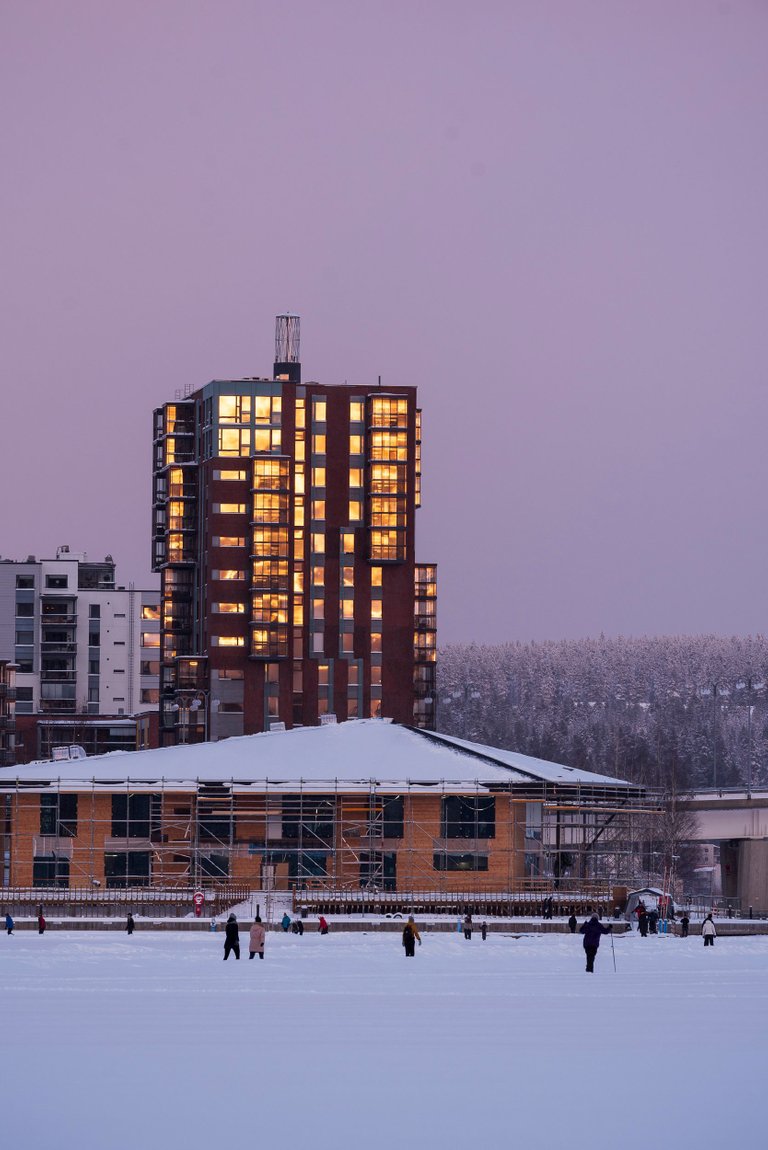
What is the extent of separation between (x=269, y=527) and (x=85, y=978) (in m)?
102

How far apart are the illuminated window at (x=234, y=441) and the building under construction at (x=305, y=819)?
61683 mm

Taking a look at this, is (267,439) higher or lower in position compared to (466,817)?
higher

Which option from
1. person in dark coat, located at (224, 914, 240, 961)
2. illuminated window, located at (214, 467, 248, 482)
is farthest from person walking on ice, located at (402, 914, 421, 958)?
illuminated window, located at (214, 467, 248, 482)

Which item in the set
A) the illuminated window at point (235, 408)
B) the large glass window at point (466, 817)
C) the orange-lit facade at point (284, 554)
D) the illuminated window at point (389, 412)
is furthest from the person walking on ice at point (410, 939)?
the illuminated window at point (389, 412)

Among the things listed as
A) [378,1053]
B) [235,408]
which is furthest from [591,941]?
[235,408]

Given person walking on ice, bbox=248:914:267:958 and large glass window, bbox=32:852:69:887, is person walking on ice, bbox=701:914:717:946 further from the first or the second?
large glass window, bbox=32:852:69:887

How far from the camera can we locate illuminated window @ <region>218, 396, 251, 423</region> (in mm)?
147000

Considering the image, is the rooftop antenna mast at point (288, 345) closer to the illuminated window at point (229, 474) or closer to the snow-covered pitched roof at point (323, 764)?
the illuminated window at point (229, 474)

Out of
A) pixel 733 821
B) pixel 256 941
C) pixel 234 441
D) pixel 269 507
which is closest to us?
pixel 256 941

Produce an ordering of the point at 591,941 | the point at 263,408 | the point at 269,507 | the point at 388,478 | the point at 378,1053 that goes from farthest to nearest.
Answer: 1. the point at 388,478
2. the point at 263,408
3. the point at 269,507
4. the point at 591,941
5. the point at 378,1053

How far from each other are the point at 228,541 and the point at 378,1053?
116467 millimetres

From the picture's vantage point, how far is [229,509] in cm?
14362

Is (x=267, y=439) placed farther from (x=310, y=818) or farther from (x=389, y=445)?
(x=310, y=818)

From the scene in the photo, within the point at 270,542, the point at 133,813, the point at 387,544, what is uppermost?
the point at 387,544
